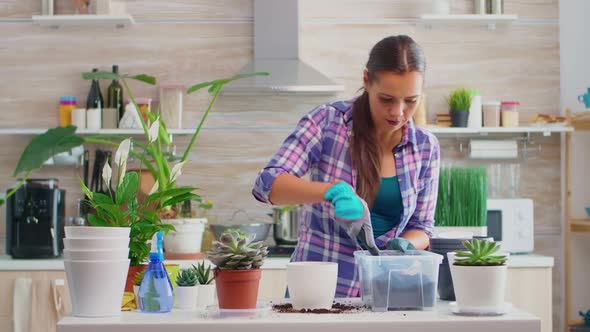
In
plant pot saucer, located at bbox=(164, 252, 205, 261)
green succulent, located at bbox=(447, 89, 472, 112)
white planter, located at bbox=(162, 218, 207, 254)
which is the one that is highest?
green succulent, located at bbox=(447, 89, 472, 112)

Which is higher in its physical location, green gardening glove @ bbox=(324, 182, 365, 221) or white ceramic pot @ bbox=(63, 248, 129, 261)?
green gardening glove @ bbox=(324, 182, 365, 221)

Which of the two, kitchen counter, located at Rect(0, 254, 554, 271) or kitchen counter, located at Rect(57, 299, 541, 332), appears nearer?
kitchen counter, located at Rect(57, 299, 541, 332)

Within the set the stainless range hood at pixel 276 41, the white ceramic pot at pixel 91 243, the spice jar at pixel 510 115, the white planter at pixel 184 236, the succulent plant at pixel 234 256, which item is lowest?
the white planter at pixel 184 236

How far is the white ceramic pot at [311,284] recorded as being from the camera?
5.97ft

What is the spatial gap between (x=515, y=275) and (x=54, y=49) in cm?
255

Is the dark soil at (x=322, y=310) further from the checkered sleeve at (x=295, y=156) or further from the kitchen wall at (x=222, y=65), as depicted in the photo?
the kitchen wall at (x=222, y=65)

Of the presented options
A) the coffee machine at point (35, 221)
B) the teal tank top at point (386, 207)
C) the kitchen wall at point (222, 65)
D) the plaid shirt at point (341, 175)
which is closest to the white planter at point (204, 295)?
the plaid shirt at point (341, 175)

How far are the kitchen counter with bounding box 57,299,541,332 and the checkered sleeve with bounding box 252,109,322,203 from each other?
0.52 meters

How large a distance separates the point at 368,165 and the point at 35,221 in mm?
2236

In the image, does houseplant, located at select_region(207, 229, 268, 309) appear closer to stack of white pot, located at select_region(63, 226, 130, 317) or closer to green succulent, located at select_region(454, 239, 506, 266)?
stack of white pot, located at select_region(63, 226, 130, 317)

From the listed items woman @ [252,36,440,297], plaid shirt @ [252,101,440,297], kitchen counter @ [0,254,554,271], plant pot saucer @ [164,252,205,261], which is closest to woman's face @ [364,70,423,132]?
woman @ [252,36,440,297]

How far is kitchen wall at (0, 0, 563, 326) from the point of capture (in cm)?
456

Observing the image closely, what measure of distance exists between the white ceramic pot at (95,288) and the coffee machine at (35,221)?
2391 millimetres

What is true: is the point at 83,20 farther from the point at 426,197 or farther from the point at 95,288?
the point at 95,288
